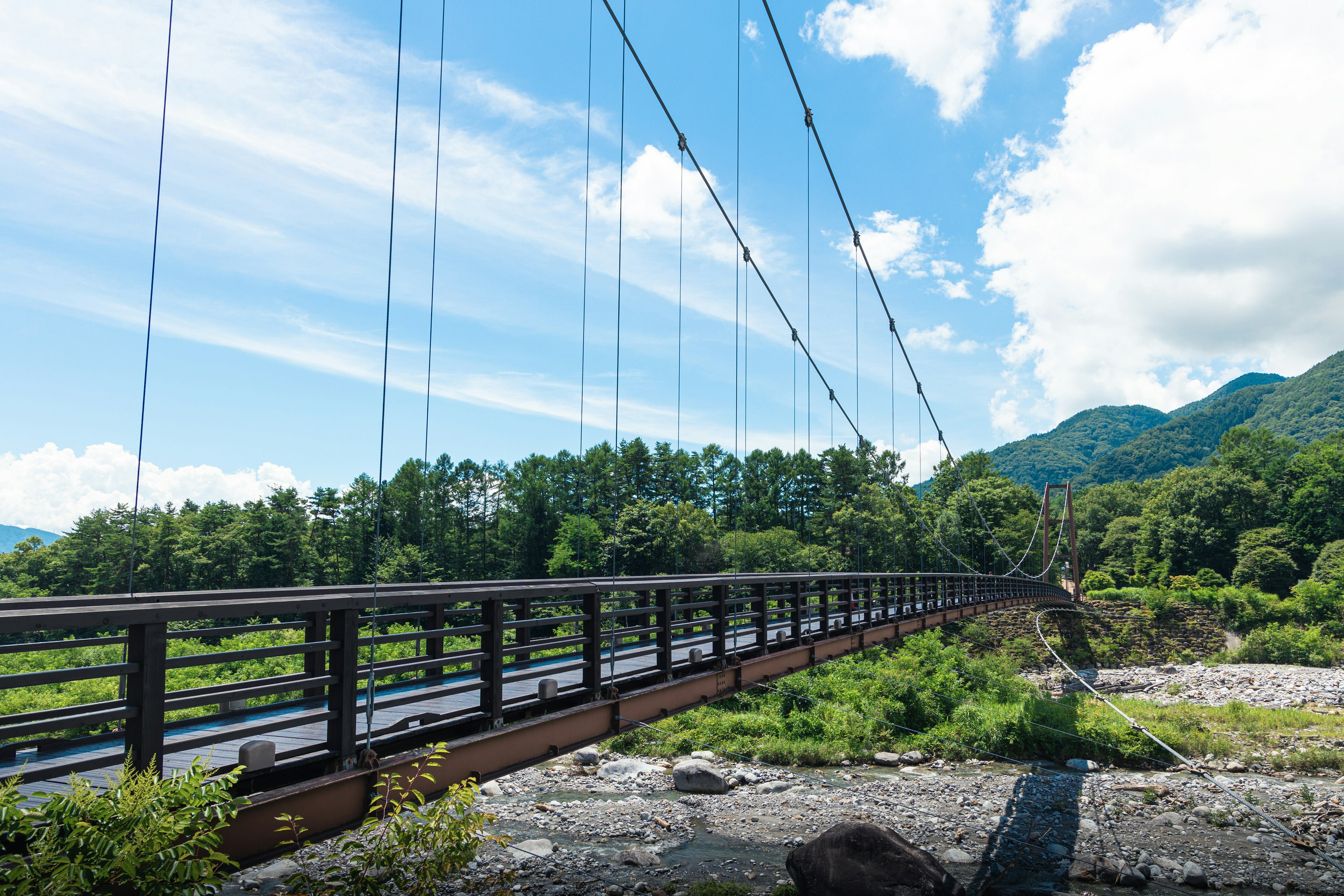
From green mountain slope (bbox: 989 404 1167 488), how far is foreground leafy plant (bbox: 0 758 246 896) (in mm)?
154571

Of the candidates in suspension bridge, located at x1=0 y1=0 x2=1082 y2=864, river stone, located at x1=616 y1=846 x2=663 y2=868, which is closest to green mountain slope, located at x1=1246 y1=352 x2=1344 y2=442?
river stone, located at x1=616 y1=846 x2=663 y2=868

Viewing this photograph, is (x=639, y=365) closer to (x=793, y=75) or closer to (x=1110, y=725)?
(x=793, y=75)

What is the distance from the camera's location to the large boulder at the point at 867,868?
8.80 metres

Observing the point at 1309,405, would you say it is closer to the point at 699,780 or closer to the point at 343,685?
the point at 699,780

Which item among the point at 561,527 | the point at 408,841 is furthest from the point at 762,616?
the point at 561,527

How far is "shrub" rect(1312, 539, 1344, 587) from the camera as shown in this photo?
137 ft

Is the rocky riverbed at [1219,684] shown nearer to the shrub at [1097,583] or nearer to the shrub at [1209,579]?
the shrub at [1209,579]

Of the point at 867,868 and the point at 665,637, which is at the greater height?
the point at 665,637

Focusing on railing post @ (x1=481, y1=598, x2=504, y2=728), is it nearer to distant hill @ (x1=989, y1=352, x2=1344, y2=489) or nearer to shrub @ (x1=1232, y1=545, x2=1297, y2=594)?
shrub @ (x1=1232, y1=545, x2=1297, y2=594)

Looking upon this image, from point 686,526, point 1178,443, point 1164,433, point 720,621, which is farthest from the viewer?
point 1164,433

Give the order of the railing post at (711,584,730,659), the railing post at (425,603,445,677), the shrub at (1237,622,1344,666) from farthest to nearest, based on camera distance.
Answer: the shrub at (1237,622,1344,666), the railing post at (711,584,730,659), the railing post at (425,603,445,677)

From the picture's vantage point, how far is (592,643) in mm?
5977

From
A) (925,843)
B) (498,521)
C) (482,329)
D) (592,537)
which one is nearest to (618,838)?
(925,843)

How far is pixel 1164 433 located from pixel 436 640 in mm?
161826
